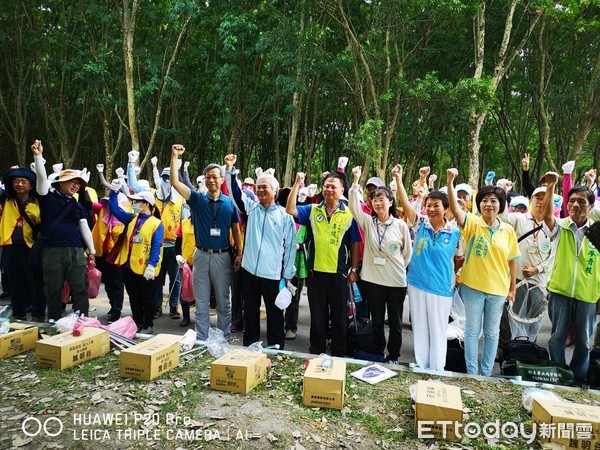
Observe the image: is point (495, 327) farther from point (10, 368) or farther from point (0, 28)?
point (0, 28)

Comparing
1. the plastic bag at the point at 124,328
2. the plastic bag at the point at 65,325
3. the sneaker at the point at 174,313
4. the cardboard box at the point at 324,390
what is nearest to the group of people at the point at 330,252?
the sneaker at the point at 174,313

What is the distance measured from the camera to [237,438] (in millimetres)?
2604

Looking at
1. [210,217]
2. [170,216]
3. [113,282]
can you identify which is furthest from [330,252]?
[113,282]

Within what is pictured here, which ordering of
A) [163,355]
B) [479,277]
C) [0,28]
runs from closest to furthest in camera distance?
[163,355], [479,277], [0,28]

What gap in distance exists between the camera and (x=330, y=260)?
4.13 metres

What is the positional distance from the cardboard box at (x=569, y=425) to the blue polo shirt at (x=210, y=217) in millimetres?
3201

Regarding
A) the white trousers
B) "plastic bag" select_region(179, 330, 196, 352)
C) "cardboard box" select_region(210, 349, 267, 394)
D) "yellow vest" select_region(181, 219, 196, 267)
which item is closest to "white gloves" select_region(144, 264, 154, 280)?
"yellow vest" select_region(181, 219, 196, 267)

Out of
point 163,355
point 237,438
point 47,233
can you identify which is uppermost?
point 47,233

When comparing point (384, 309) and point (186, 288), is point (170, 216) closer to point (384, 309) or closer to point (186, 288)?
point (186, 288)

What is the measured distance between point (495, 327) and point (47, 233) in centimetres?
476

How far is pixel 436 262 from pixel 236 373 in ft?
6.59

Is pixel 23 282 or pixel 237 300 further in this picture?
pixel 237 300

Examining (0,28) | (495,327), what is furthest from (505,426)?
(0,28)

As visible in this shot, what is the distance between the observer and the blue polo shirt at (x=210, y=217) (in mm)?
4418
